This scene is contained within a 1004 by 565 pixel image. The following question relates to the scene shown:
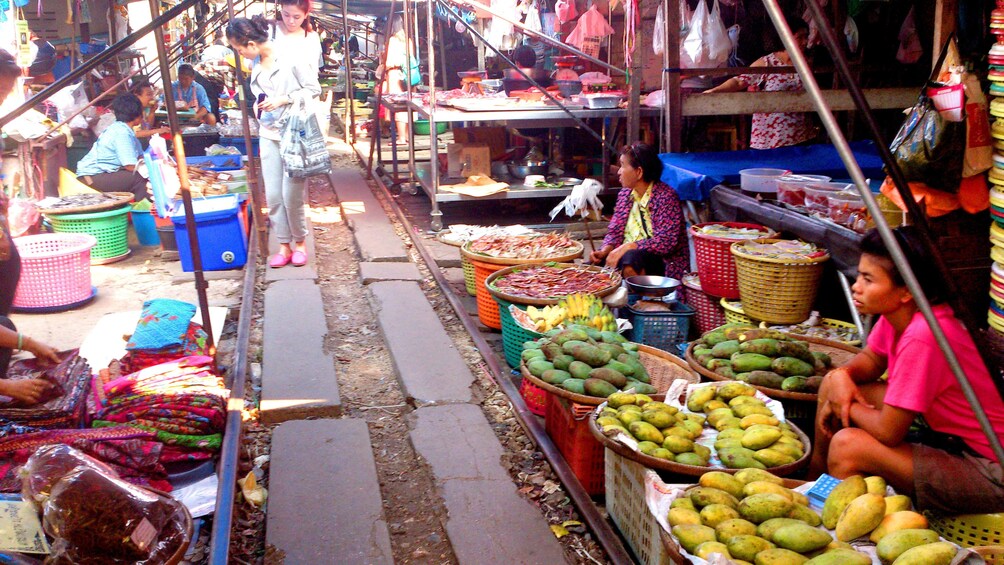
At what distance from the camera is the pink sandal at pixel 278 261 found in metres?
7.53

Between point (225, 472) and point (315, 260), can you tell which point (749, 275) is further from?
point (315, 260)

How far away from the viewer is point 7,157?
7.88 m

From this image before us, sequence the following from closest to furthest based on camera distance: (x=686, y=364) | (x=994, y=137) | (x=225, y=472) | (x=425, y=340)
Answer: (x=994, y=137), (x=225, y=472), (x=686, y=364), (x=425, y=340)

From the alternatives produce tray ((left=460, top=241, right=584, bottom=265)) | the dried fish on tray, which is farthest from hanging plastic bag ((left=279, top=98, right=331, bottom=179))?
produce tray ((left=460, top=241, right=584, bottom=265))

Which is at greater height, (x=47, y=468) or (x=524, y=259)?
(x=524, y=259)

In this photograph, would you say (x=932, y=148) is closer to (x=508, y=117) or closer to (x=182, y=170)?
(x=182, y=170)

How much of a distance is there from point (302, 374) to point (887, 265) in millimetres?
3519

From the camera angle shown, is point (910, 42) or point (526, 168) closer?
point (910, 42)

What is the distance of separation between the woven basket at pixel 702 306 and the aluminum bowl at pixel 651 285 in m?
0.11

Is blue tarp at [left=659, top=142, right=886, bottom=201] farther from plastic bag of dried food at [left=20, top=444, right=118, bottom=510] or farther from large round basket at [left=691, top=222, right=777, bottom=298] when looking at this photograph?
plastic bag of dried food at [left=20, top=444, right=118, bottom=510]

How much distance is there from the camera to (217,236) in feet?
25.2

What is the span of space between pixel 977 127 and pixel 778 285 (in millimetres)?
1315

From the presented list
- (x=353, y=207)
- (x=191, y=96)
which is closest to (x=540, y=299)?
(x=353, y=207)

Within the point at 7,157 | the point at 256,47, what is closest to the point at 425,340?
the point at 256,47
